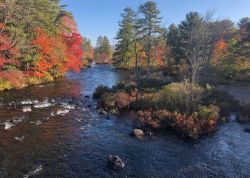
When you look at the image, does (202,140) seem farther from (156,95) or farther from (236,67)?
(236,67)

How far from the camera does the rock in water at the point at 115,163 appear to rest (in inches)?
650

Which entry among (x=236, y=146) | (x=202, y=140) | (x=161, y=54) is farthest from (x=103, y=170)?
(x=161, y=54)

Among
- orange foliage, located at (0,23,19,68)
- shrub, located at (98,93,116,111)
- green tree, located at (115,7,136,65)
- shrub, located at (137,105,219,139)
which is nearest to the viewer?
shrub, located at (137,105,219,139)

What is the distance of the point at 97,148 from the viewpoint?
1984 cm

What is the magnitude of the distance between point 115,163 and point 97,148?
11.2 ft

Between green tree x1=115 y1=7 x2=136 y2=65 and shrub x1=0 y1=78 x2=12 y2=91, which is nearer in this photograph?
shrub x1=0 y1=78 x2=12 y2=91

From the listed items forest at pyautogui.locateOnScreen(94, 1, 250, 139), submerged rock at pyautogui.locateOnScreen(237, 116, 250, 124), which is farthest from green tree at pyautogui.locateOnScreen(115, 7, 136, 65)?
submerged rock at pyautogui.locateOnScreen(237, 116, 250, 124)

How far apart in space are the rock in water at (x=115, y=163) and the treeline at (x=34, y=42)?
25.3 metres

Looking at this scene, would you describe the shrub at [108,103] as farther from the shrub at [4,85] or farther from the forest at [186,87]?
the shrub at [4,85]

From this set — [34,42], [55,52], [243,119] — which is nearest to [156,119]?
[243,119]

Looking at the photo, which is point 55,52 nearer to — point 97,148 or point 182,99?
point 182,99

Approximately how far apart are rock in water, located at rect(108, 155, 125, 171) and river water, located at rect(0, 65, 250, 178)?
320 millimetres

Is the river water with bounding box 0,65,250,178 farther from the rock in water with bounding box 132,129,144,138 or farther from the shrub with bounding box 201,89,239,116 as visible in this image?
the shrub with bounding box 201,89,239,116

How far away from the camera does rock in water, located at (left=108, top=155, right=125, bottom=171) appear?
16.5 meters
